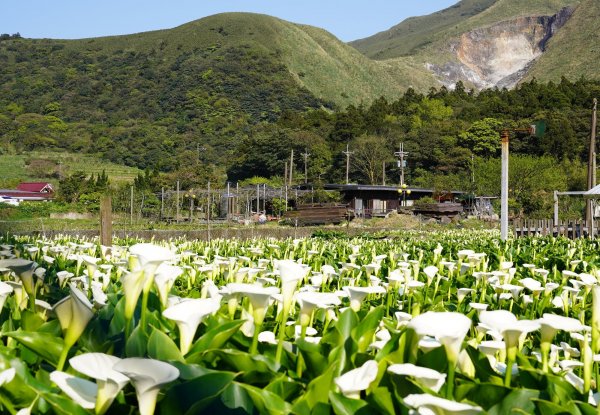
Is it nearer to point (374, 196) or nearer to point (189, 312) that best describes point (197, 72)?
point (374, 196)

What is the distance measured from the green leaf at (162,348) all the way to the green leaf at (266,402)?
281 mm

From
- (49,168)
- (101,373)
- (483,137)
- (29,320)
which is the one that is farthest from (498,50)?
(101,373)

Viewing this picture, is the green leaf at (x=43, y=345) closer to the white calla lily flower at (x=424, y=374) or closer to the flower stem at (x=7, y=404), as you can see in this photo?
the flower stem at (x=7, y=404)

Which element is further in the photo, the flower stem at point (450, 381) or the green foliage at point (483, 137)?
the green foliage at point (483, 137)

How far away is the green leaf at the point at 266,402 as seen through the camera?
52.2 inches

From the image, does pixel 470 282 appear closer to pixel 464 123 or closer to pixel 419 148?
pixel 419 148

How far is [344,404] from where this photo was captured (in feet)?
4.43

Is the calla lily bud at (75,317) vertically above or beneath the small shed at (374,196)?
above

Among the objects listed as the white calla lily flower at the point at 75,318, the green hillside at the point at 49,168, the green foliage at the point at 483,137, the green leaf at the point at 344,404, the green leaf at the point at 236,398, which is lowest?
the green leaf at the point at 344,404

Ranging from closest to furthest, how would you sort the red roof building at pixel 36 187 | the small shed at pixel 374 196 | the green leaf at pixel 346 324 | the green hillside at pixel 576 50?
the green leaf at pixel 346 324 → the small shed at pixel 374 196 → the red roof building at pixel 36 187 → the green hillside at pixel 576 50

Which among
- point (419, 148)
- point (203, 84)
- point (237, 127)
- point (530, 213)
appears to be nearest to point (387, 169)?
point (419, 148)

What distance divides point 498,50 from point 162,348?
192 m

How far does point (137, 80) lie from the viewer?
381ft

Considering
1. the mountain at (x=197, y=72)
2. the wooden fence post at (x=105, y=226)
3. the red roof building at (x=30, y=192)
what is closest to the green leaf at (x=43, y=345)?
the wooden fence post at (x=105, y=226)
